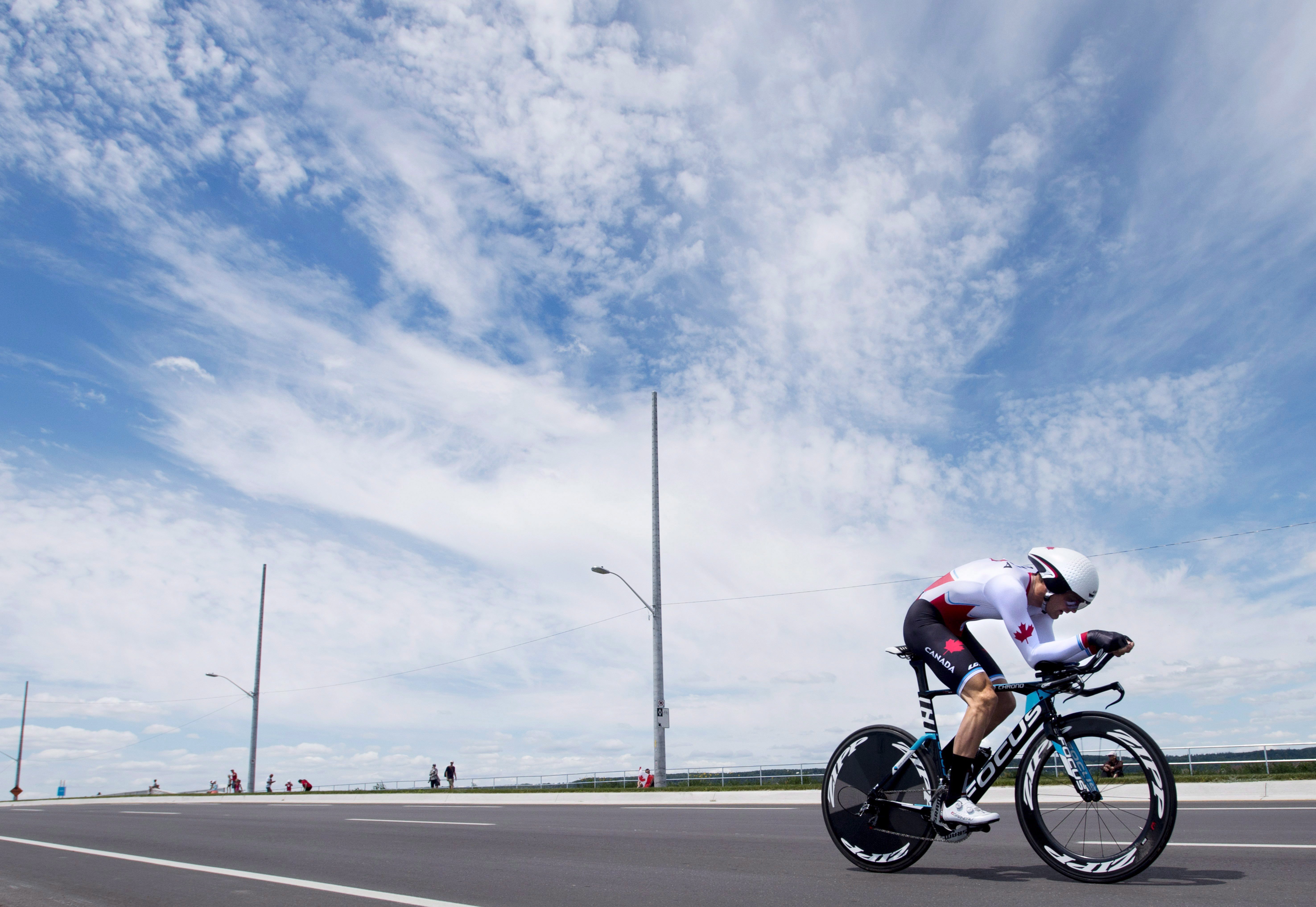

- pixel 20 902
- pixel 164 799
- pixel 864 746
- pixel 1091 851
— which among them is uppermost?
pixel 864 746

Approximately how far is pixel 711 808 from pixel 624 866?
9874mm

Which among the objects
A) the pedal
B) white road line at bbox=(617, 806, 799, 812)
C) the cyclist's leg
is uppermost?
the cyclist's leg

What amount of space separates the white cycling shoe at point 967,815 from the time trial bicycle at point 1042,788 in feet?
0.16

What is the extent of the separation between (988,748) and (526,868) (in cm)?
343

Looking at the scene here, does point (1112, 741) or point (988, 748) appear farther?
point (988, 748)

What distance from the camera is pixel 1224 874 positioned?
480cm

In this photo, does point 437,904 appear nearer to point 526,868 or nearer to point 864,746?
point 526,868

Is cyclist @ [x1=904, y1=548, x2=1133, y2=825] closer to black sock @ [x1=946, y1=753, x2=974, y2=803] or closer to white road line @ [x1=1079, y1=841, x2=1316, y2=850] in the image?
black sock @ [x1=946, y1=753, x2=974, y2=803]

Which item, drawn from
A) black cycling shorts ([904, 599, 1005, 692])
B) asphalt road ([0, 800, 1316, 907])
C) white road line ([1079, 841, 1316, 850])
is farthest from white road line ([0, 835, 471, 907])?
white road line ([1079, 841, 1316, 850])

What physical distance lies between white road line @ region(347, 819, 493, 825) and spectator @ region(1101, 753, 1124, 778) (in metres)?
9.13

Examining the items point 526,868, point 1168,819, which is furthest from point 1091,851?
point 526,868

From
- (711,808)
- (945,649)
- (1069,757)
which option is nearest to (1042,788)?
(1069,757)

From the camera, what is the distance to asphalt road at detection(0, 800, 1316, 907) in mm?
4574

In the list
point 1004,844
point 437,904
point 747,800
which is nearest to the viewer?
point 437,904
